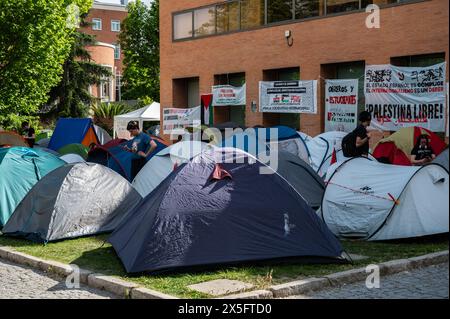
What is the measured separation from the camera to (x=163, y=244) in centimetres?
743

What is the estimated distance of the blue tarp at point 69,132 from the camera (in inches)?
822

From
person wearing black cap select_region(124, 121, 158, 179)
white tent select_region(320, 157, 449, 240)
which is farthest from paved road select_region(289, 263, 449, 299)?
person wearing black cap select_region(124, 121, 158, 179)

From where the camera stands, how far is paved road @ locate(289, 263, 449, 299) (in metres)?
6.52

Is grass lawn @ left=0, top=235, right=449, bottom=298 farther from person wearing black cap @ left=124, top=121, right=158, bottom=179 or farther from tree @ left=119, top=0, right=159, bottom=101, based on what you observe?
tree @ left=119, top=0, right=159, bottom=101

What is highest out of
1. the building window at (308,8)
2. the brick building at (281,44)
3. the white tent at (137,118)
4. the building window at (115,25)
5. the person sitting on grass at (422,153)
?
the building window at (115,25)

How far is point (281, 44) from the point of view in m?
23.3

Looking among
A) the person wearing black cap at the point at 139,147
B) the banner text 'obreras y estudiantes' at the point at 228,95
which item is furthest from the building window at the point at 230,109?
the person wearing black cap at the point at 139,147

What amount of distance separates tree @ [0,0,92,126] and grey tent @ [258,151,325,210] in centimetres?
1870

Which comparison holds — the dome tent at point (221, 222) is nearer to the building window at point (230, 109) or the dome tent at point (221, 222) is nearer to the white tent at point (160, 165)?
the white tent at point (160, 165)

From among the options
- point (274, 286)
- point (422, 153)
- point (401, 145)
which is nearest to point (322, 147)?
point (401, 145)

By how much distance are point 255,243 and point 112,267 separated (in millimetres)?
1820

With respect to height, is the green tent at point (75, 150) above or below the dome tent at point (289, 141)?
below
